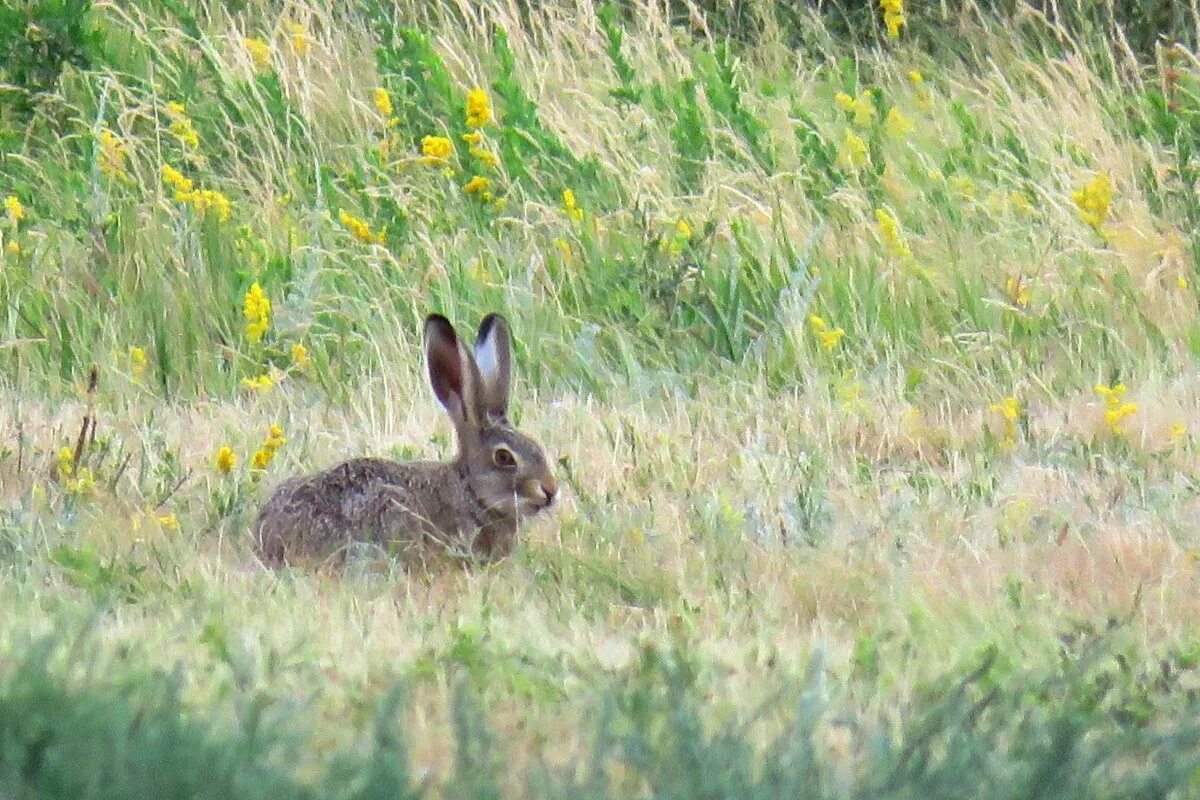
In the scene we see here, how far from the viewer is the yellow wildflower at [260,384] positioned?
6.57 m

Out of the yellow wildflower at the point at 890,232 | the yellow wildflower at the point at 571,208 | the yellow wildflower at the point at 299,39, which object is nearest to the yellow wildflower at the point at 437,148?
the yellow wildflower at the point at 571,208

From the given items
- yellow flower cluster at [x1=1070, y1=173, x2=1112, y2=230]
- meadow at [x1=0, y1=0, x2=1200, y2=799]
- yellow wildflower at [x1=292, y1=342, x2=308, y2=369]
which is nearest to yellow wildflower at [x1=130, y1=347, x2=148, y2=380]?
meadow at [x1=0, y1=0, x2=1200, y2=799]

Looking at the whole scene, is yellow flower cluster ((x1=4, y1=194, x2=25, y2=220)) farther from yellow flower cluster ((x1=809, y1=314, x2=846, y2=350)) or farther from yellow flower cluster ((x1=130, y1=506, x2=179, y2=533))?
yellow flower cluster ((x1=130, y1=506, x2=179, y2=533))

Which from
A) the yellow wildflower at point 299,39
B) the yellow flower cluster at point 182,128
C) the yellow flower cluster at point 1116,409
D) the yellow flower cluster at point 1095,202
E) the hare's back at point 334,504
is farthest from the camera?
the yellow wildflower at point 299,39

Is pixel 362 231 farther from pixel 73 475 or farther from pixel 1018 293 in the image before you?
pixel 73 475

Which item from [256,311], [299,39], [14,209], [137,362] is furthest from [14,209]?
[299,39]

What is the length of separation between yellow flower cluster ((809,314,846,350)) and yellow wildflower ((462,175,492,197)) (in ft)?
5.14

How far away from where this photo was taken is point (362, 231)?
25.5ft

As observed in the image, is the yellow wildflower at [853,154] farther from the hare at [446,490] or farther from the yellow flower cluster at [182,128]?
the hare at [446,490]

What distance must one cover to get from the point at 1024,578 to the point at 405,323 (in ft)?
11.5

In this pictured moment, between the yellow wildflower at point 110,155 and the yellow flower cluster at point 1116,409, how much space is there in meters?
4.06

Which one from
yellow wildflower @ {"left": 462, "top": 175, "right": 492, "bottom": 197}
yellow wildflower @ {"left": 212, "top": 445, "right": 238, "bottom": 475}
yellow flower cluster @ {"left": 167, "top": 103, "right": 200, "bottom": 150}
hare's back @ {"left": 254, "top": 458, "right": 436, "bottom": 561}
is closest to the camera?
hare's back @ {"left": 254, "top": 458, "right": 436, "bottom": 561}

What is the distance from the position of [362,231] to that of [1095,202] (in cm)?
267

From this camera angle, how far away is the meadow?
3.29 meters
